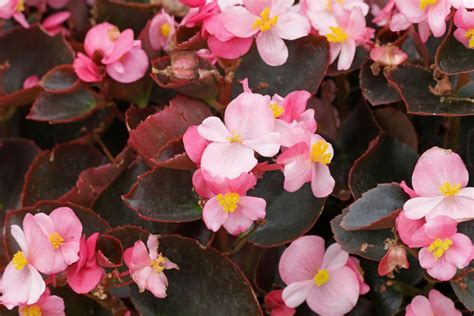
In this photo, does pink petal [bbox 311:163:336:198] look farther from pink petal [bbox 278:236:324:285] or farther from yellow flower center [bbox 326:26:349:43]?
yellow flower center [bbox 326:26:349:43]

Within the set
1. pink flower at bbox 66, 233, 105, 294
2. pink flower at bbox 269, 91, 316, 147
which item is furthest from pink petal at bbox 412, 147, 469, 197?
pink flower at bbox 66, 233, 105, 294

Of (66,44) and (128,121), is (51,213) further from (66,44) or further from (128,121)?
(66,44)

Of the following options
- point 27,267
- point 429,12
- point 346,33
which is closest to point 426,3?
point 429,12

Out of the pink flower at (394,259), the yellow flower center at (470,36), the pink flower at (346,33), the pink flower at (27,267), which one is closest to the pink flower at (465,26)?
the yellow flower center at (470,36)

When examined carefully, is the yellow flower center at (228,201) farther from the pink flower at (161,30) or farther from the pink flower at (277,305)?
the pink flower at (161,30)

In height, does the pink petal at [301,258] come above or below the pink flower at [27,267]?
below
